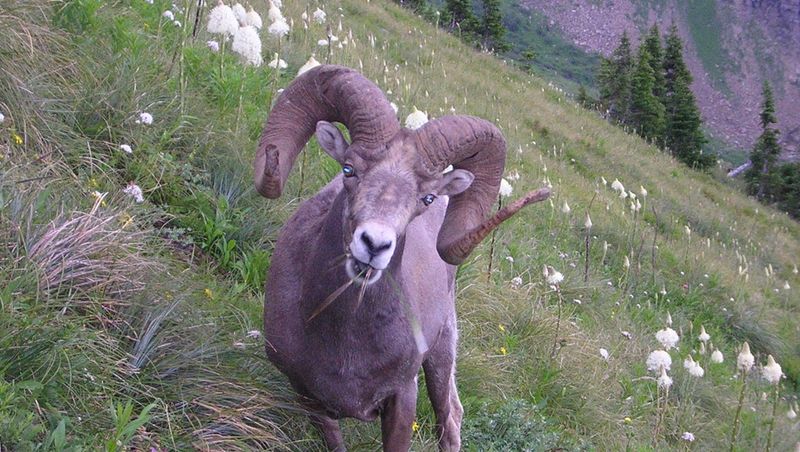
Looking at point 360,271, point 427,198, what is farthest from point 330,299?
point 427,198

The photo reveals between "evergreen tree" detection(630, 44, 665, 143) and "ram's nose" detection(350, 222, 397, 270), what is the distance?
5249 centimetres

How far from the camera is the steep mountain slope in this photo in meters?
136

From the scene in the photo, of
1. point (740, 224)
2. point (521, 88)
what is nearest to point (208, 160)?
point (521, 88)

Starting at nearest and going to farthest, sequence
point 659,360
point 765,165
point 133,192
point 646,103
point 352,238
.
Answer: point 352,238 < point 133,192 < point 659,360 < point 646,103 < point 765,165

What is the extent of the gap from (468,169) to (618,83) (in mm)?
54929

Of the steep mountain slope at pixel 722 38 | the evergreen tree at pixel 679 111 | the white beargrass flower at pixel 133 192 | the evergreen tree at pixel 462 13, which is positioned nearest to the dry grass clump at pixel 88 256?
the white beargrass flower at pixel 133 192

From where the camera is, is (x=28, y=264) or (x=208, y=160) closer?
(x=28, y=264)

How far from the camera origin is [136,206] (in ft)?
18.8

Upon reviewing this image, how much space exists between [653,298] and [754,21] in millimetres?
162002

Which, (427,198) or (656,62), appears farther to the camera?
(656,62)

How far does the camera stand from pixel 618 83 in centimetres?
5678

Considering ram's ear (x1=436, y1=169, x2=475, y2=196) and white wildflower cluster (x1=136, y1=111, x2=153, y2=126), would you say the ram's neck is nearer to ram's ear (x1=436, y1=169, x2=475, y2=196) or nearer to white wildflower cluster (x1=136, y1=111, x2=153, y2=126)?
ram's ear (x1=436, y1=169, x2=475, y2=196)

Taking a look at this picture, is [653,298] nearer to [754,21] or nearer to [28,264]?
[28,264]

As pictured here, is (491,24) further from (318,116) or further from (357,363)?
(357,363)
